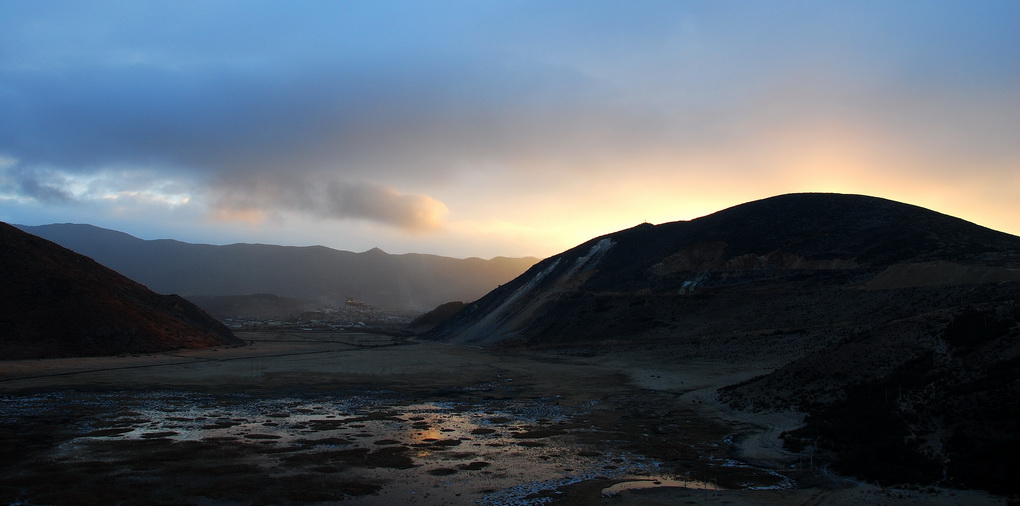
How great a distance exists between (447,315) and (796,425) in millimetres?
115690

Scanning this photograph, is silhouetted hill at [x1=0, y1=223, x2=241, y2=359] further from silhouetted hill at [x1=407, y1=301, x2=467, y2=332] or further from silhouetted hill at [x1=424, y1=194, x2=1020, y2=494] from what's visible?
silhouetted hill at [x1=407, y1=301, x2=467, y2=332]

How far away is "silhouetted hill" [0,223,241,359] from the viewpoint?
51375 mm

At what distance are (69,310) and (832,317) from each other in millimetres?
67699

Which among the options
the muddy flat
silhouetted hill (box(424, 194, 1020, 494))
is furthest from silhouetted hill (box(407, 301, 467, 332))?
the muddy flat

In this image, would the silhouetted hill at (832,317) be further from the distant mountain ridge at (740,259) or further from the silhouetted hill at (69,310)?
the silhouetted hill at (69,310)

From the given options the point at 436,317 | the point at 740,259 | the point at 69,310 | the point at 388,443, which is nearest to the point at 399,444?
the point at 388,443

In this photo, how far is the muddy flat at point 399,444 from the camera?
13.6m

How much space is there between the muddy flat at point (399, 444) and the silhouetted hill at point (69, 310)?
51.2ft

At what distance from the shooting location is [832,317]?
46688 mm

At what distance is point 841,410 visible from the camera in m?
19.9

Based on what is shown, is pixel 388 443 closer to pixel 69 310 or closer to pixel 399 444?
pixel 399 444

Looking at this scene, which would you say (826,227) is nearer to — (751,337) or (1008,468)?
(751,337)

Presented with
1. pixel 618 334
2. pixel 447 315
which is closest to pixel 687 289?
pixel 618 334

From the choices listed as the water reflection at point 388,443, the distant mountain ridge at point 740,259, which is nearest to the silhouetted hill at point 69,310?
the water reflection at point 388,443
